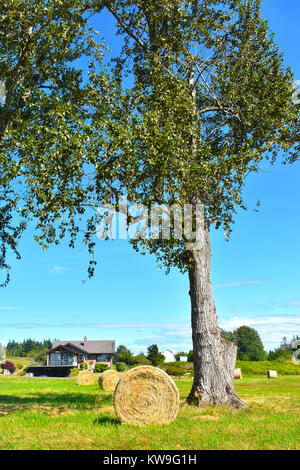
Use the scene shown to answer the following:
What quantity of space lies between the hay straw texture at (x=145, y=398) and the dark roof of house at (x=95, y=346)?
80538mm

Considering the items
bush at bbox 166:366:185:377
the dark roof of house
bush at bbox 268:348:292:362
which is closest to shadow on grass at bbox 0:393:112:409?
bush at bbox 166:366:185:377

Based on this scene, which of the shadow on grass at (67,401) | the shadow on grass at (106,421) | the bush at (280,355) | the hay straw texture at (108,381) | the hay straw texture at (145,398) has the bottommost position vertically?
the bush at (280,355)

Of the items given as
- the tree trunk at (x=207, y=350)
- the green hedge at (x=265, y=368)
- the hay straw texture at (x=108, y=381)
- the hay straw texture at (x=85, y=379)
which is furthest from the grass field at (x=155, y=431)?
the green hedge at (x=265, y=368)

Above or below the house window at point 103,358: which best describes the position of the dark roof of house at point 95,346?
above

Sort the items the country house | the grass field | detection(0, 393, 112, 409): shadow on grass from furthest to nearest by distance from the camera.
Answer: the country house → detection(0, 393, 112, 409): shadow on grass → the grass field

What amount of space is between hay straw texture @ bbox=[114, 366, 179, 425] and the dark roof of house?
264 feet

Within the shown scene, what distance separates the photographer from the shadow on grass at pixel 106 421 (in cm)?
1311

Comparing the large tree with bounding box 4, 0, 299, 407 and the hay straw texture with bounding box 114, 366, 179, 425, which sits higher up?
the large tree with bounding box 4, 0, 299, 407

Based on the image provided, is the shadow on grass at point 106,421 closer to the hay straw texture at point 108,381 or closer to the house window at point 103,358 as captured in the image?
the hay straw texture at point 108,381

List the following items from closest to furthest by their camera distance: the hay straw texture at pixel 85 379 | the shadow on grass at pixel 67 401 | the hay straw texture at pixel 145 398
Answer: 1. the hay straw texture at pixel 145 398
2. the shadow on grass at pixel 67 401
3. the hay straw texture at pixel 85 379

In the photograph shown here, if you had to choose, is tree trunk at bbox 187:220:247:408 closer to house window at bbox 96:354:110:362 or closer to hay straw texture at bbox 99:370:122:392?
hay straw texture at bbox 99:370:122:392

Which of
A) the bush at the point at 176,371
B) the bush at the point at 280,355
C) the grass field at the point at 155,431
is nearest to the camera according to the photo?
the grass field at the point at 155,431

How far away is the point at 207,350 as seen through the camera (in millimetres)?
18266

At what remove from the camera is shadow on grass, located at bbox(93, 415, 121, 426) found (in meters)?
13.1
